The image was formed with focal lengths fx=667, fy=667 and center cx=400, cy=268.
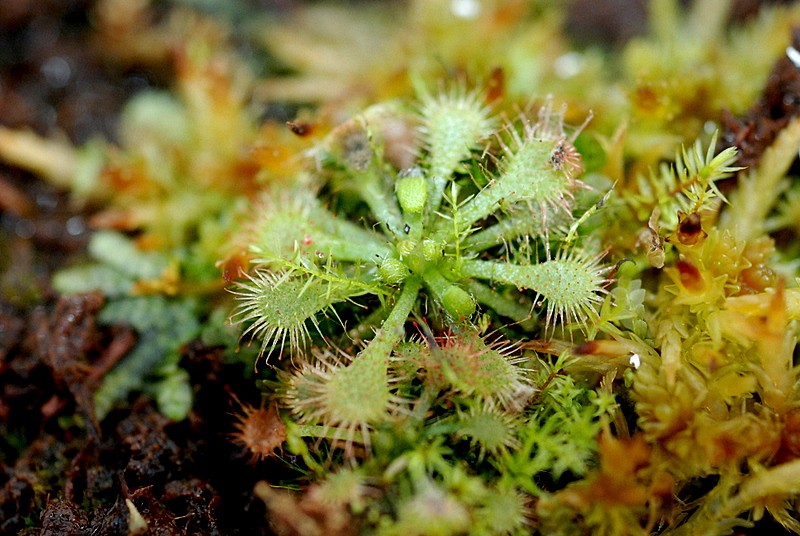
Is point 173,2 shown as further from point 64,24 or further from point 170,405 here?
point 170,405

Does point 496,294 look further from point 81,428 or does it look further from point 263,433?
point 81,428

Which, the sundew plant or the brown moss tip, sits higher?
the sundew plant

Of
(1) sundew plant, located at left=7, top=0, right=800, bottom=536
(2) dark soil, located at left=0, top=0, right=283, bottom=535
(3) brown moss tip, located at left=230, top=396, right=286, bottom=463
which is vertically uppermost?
(1) sundew plant, located at left=7, top=0, right=800, bottom=536

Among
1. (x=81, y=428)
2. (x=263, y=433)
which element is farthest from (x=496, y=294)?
(x=81, y=428)

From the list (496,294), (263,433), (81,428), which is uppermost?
(496,294)

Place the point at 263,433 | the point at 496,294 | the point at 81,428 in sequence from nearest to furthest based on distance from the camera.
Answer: the point at 263,433 < the point at 496,294 < the point at 81,428

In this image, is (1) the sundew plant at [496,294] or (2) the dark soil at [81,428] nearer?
(1) the sundew plant at [496,294]

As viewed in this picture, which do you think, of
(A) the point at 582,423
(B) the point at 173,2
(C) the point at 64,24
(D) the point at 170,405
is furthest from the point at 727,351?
(C) the point at 64,24

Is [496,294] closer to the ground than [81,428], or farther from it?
farther from it

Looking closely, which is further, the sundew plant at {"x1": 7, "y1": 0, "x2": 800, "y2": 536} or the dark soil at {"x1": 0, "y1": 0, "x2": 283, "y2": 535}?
the dark soil at {"x1": 0, "y1": 0, "x2": 283, "y2": 535}
